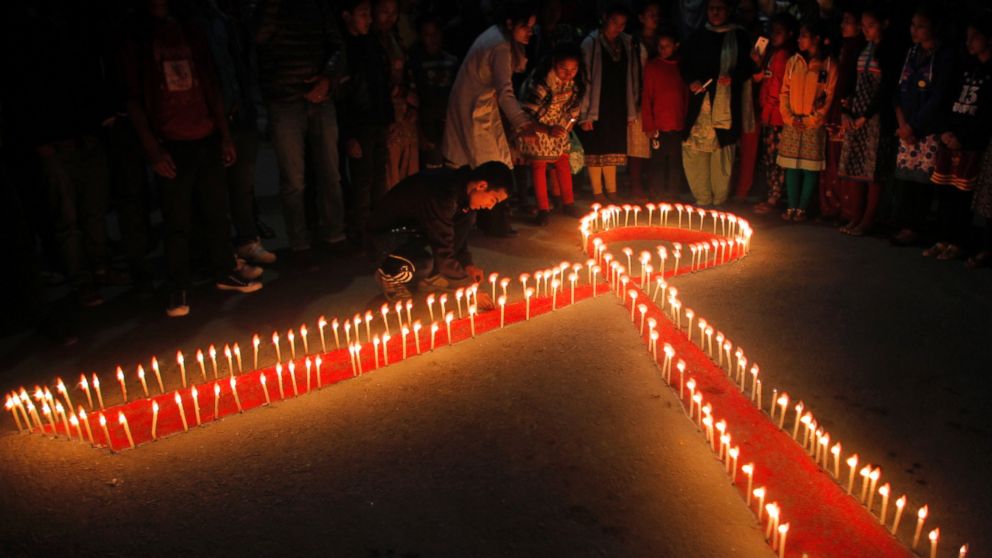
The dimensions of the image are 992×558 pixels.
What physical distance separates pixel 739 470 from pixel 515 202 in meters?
5.69

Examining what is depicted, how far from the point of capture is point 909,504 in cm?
332

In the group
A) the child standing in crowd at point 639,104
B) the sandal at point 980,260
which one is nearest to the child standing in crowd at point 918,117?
the sandal at point 980,260

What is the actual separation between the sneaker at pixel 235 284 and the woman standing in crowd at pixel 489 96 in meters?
2.11

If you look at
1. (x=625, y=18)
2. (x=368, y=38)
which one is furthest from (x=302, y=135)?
(x=625, y=18)

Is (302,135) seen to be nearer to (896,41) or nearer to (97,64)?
(97,64)

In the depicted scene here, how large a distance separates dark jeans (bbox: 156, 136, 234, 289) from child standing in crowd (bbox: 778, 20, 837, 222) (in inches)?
207

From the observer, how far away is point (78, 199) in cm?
576

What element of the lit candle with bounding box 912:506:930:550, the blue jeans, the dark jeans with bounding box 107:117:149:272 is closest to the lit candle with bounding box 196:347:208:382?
the dark jeans with bounding box 107:117:149:272

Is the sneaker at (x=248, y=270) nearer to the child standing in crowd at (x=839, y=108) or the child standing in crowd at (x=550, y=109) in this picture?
the child standing in crowd at (x=550, y=109)

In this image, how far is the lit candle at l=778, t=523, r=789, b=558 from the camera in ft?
9.49

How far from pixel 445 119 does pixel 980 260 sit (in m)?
4.51

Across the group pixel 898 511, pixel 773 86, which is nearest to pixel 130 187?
pixel 898 511

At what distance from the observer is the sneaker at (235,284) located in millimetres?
6055

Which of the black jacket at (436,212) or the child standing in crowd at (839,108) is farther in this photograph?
the child standing in crowd at (839,108)
